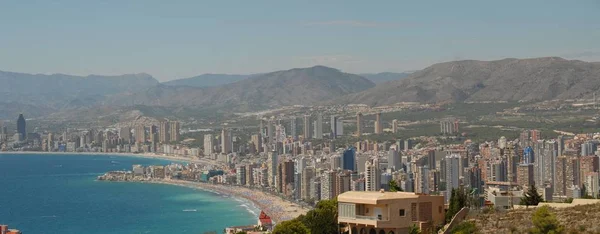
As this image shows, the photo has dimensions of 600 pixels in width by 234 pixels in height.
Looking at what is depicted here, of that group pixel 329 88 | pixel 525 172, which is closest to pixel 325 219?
pixel 525 172

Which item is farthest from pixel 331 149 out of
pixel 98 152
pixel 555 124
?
pixel 98 152

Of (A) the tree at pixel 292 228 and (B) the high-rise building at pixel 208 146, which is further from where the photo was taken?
(B) the high-rise building at pixel 208 146

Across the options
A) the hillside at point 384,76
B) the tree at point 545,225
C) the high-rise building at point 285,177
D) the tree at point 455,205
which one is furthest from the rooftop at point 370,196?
the hillside at point 384,76

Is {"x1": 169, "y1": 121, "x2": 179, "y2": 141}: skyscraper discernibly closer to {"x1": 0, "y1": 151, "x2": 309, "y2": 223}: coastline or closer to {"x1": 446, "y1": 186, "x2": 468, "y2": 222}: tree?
{"x1": 0, "y1": 151, "x2": 309, "y2": 223}: coastline

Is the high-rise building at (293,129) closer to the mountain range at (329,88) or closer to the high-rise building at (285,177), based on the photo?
the mountain range at (329,88)

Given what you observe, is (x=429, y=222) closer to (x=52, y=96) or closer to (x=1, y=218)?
(x=1, y=218)

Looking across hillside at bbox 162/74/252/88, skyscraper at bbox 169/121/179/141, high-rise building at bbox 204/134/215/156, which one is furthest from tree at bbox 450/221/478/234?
hillside at bbox 162/74/252/88
